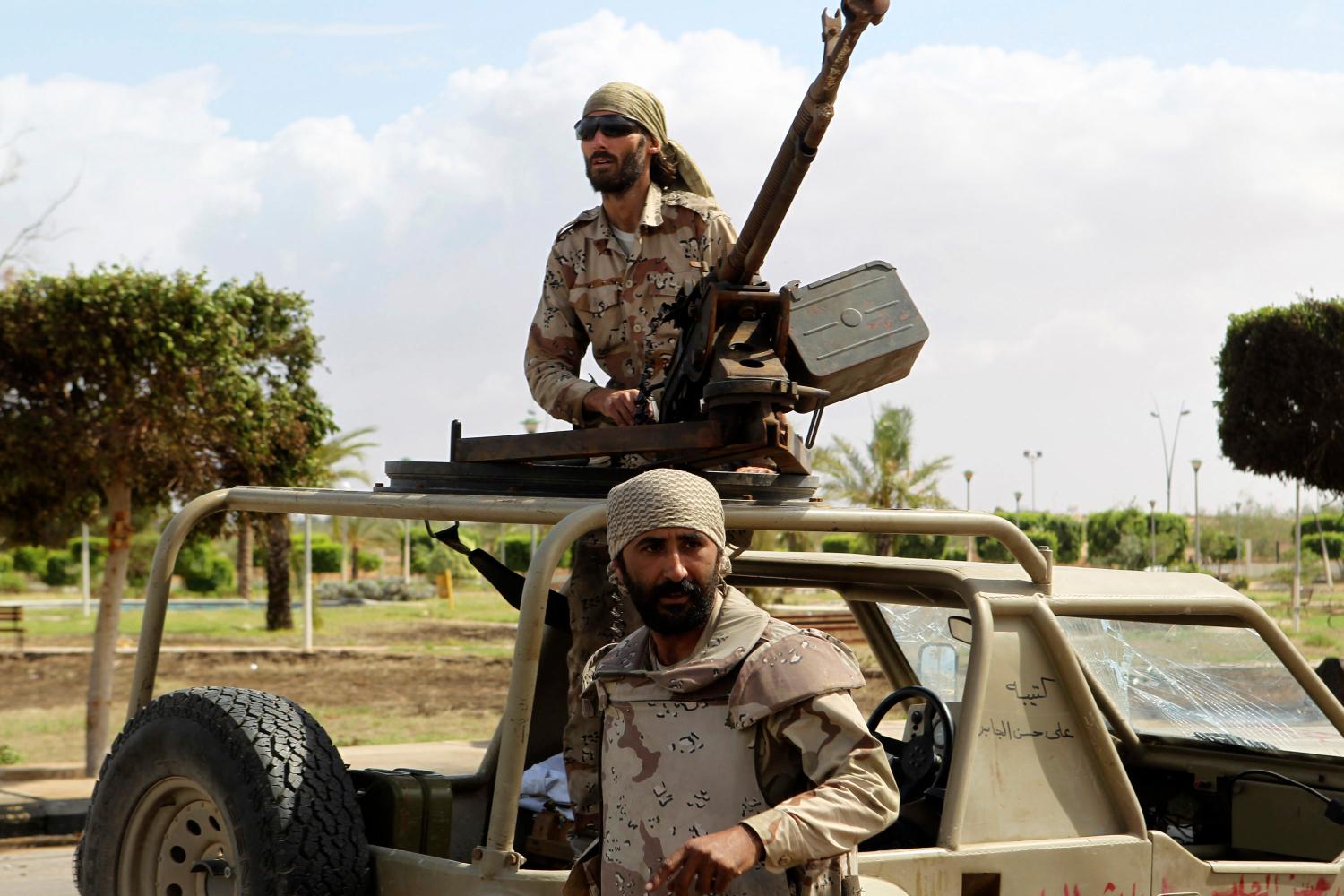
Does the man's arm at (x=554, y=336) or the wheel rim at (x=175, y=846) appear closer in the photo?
the wheel rim at (x=175, y=846)

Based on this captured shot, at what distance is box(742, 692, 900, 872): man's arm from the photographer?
2393 mm

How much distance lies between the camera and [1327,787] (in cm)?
459

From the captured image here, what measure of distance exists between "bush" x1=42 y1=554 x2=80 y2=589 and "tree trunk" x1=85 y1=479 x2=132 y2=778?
50424 mm

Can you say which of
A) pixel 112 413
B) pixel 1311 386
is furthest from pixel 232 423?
pixel 1311 386

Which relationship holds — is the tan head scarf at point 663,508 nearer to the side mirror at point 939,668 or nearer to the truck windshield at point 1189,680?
the truck windshield at point 1189,680

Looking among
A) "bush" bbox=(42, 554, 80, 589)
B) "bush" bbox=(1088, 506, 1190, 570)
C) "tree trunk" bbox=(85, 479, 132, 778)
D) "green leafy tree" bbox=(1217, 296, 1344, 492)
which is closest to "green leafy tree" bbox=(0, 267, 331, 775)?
"tree trunk" bbox=(85, 479, 132, 778)

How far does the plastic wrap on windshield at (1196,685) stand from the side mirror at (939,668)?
0.42 m

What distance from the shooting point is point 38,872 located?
9000 mm

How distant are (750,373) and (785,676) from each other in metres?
1.18

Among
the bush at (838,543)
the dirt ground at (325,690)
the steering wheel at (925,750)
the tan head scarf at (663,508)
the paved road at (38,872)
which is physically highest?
the bush at (838,543)

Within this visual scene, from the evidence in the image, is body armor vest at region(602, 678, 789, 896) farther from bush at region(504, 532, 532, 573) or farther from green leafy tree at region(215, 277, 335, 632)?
bush at region(504, 532, 532, 573)

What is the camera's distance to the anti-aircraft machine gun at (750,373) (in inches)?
142

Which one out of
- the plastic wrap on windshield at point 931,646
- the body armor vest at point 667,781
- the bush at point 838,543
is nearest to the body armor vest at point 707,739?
the body armor vest at point 667,781

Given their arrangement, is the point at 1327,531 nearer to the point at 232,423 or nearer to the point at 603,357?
the point at 232,423
